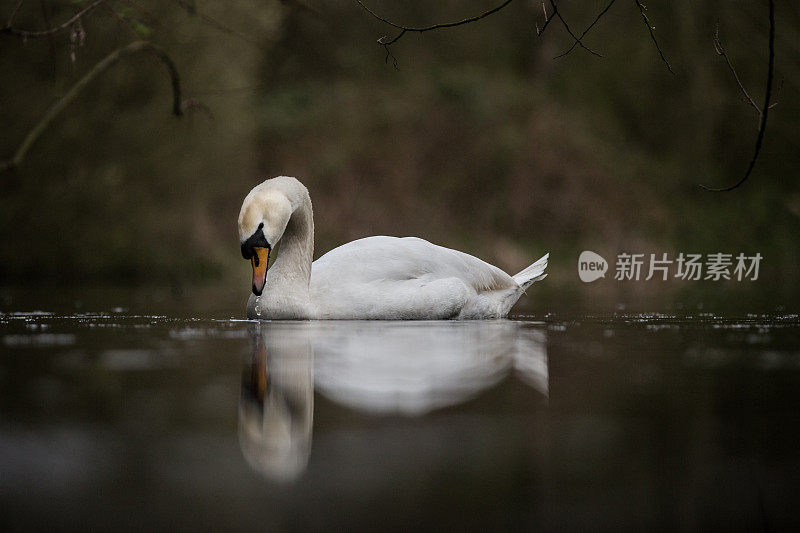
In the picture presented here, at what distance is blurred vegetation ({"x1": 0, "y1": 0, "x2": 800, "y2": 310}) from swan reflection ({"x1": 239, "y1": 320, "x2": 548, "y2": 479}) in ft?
19.6

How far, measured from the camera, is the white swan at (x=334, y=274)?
21.9 feet

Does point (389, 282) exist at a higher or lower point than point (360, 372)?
higher

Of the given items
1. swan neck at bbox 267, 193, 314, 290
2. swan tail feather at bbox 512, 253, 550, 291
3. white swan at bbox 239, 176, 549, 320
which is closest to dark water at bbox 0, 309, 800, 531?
white swan at bbox 239, 176, 549, 320

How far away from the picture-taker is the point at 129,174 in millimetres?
15273

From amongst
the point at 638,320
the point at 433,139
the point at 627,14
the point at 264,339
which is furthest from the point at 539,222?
the point at 264,339

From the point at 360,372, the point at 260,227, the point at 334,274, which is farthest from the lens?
the point at 334,274

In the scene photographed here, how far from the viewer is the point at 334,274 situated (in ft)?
22.8

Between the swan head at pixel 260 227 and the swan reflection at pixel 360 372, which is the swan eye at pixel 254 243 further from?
the swan reflection at pixel 360 372

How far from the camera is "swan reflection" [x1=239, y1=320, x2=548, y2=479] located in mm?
2842

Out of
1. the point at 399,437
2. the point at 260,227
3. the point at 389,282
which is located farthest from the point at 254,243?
the point at 399,437

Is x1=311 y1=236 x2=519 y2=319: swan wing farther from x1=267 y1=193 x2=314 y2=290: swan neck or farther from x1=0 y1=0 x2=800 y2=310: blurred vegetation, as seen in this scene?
x1=0 y1=0 x2=800 y2=310: blurred vegetation

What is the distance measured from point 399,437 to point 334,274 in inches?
165

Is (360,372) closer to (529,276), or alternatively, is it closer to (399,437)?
(399,437)

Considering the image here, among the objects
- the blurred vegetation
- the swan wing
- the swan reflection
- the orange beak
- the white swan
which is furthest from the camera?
the blurred vegetation
